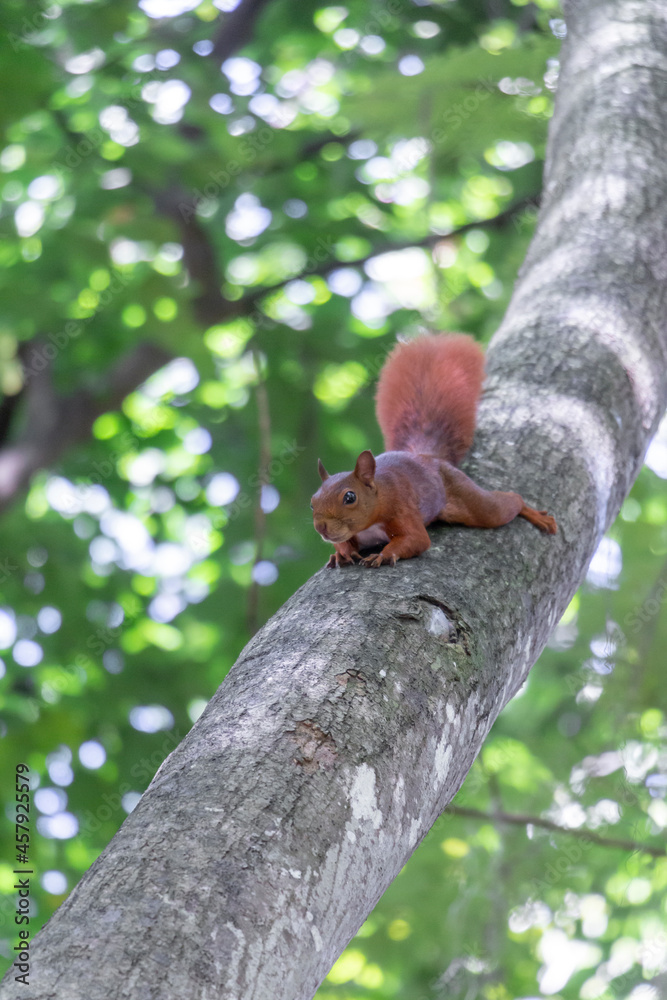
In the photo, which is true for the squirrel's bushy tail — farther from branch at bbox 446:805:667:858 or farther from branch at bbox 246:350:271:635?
branch at bbox 446:805:667:858

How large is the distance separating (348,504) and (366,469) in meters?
0.07

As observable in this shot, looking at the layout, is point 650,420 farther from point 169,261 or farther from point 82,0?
point 82,0

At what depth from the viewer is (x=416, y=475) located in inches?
57.2

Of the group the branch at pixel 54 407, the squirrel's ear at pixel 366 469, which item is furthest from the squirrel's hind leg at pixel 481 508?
the branch at pixel 54 407

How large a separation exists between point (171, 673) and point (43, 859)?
0.76 metres

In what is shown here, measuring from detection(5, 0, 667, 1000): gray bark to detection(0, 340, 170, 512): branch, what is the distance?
1.95 m

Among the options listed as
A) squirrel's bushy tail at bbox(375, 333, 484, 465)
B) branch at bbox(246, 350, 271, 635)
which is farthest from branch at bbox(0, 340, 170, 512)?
squirrel's bushy tail at bbox(375, 333, 484, 465)

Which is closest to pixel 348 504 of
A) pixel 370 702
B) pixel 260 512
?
pixel 370 702

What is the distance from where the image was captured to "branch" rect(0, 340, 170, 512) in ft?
10.5

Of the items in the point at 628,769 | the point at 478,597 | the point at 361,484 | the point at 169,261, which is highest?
the point at 478,597

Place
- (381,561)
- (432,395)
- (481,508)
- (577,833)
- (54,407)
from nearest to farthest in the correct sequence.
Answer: (381,561) → (481,508) → (432,395) → (577,833) → (54,407)

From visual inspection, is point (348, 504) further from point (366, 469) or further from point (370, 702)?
point (370, 702)

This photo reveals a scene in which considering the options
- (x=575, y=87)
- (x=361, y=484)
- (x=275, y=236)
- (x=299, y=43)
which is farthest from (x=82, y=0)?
(x=361, y=484)

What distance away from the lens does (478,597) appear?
1.05m
